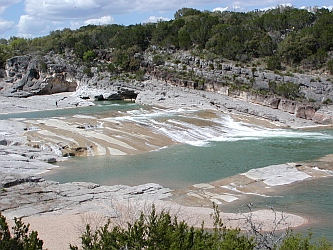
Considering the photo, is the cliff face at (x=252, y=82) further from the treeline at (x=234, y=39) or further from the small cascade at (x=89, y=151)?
the small cascade at (x=89, y=151)

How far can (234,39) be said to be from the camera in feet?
255

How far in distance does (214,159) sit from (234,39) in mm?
48417

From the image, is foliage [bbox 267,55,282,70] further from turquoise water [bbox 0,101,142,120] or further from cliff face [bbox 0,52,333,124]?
turquoise water [bbox 0,101,142,120]

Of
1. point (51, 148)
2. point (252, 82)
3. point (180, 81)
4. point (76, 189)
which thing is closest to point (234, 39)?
point (180, 81)

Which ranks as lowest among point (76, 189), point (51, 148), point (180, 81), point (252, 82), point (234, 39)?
point (76, 189)

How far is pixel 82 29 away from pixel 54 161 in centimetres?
9106

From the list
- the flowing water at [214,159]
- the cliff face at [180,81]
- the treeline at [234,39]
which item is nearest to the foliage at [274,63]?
the treeline at [234,39]

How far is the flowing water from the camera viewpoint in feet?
76.5

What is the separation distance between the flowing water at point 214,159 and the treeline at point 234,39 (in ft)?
83.0

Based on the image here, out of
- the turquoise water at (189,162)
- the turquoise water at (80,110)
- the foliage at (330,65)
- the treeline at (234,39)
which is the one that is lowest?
the turquoise water at (189,162)

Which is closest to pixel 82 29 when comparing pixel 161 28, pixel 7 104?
pixel 161 28

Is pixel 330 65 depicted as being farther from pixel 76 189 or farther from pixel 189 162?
pixel 76 189

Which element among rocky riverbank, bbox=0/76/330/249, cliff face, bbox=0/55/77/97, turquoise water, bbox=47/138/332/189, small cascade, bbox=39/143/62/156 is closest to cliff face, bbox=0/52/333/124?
cliff face, bbox=0/55/77/97

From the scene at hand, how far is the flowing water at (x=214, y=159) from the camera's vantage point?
76.5 ft
